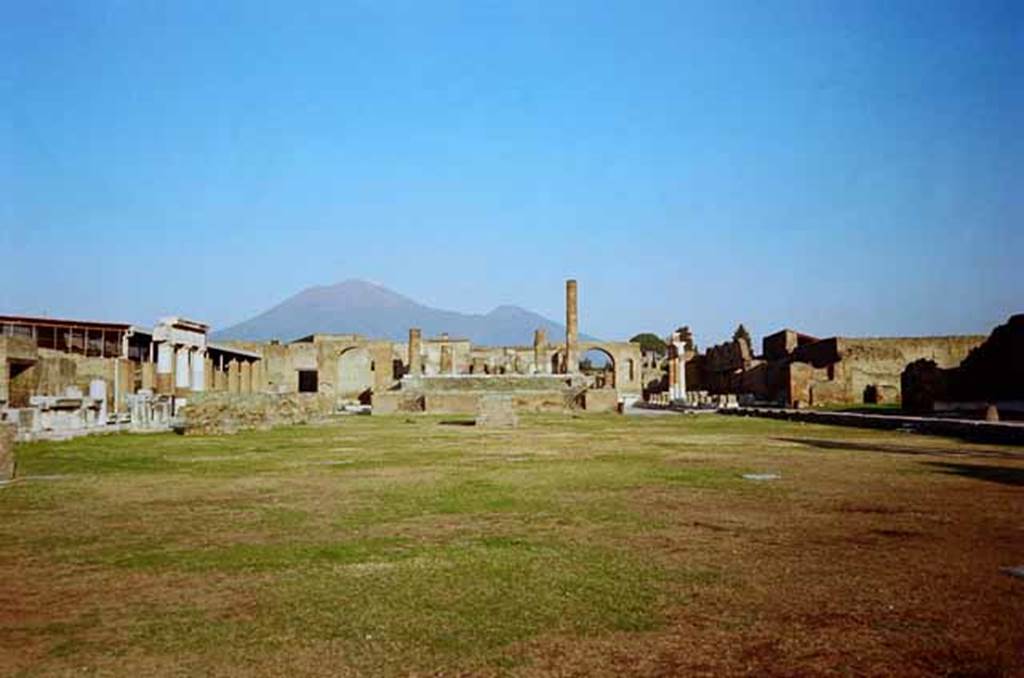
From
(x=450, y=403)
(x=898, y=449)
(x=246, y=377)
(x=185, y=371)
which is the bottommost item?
(x=898, y=449)

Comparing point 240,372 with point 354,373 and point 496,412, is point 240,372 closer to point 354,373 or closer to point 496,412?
point 354,373

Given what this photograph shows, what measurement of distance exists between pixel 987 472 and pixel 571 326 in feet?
145

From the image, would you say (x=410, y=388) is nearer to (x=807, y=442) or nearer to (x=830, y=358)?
(x=830, y=358)

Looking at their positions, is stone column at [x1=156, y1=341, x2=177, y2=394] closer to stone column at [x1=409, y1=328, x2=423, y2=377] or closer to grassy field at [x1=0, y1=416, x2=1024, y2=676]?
stone column at [x1=409, y1=328, x2=423, y2=377]

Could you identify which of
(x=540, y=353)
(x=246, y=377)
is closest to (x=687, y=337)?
(x=540, y=353)

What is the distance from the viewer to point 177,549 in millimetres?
6051

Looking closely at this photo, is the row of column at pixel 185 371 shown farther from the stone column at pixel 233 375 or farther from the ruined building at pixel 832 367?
the ruined building at pixel 832 367

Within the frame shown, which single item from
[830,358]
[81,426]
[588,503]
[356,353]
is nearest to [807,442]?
[588,503]

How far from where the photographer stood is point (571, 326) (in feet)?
180

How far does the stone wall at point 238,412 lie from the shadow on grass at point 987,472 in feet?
55.3

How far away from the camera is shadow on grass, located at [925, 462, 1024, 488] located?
999cm

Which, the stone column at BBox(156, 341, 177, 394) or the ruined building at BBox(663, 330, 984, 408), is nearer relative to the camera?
the stone column at BBox(156, 341, 177, 394)

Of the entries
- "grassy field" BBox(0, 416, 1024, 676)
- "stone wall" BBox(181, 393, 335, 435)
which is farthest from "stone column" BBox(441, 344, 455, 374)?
"grassy field" BBox(0, 416, 1024, 676)

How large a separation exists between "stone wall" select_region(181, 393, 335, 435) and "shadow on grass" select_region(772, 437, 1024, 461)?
14135mm
